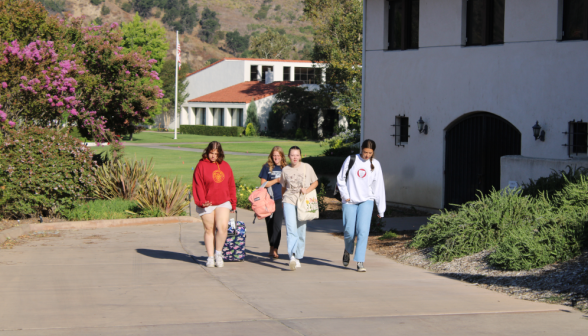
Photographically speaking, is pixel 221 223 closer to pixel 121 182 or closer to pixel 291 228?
pixel 291 228

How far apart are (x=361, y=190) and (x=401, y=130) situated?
27.5ft

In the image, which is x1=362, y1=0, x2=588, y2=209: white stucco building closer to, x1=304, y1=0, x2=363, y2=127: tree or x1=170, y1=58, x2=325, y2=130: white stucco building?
x1=304, y1=0, x2=363, y2=127: tree

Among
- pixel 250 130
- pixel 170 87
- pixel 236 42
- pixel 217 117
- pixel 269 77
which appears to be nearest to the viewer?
pixel 250 130

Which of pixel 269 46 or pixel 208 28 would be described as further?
pixel 208 28

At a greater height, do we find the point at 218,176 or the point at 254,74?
the point at 254,74

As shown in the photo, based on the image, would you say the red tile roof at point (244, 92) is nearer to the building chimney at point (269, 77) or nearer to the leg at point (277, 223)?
the building chimney at point (269, 77)

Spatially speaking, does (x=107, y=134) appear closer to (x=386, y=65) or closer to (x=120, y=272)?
(x=386, y=65)

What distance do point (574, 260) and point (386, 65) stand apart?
9554 millimetres

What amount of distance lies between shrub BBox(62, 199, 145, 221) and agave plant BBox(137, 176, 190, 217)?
11.9 inches

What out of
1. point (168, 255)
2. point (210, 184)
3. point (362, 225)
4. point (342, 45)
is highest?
point (342, 45)

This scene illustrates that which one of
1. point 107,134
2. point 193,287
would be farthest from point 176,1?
point 193,287

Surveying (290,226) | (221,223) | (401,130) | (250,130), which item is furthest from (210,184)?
(250,130)

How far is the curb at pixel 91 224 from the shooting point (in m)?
10.9

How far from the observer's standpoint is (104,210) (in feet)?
43.0
